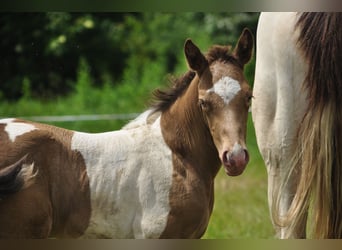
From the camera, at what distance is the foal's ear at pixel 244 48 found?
310 centimetres

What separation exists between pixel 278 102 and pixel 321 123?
23cm

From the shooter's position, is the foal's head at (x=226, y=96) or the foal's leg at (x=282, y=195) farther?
the foal's leg at (x=282, y=195)

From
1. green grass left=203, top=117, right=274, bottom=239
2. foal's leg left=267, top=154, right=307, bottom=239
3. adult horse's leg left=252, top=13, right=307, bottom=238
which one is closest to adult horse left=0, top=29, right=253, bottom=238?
adult horse's leg left=252, top=13, right=307, bottom=238

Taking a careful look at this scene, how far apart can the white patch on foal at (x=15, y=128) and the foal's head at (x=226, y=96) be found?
2.63ft

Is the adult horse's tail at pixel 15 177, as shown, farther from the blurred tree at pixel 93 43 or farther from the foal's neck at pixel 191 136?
the blurred tree at pixel 93 43

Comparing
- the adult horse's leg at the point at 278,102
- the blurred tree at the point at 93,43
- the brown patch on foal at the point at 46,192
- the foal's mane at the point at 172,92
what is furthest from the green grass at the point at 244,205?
the blurred tree at the point at 93,43

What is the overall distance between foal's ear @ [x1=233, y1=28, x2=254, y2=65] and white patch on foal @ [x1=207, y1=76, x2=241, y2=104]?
6.7 inches

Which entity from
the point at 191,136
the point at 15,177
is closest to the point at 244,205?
the point at 191,136

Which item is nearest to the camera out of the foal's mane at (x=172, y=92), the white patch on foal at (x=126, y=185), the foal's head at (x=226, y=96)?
the foal's head at (x=226, y=96)

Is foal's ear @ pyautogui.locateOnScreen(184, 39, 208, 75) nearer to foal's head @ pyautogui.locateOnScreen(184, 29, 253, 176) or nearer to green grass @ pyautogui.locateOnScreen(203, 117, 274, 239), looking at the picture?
foal's head @ pyautogui.locateOnScreen(184, 29, 253, 176)

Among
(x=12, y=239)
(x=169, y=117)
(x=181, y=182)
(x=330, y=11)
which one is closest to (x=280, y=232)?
(x=181, y=182)

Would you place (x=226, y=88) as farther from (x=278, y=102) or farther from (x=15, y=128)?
(x=15, y=128)

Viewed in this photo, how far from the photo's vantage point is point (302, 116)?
307 centimetres

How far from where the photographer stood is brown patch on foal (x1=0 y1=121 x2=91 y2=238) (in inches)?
118
